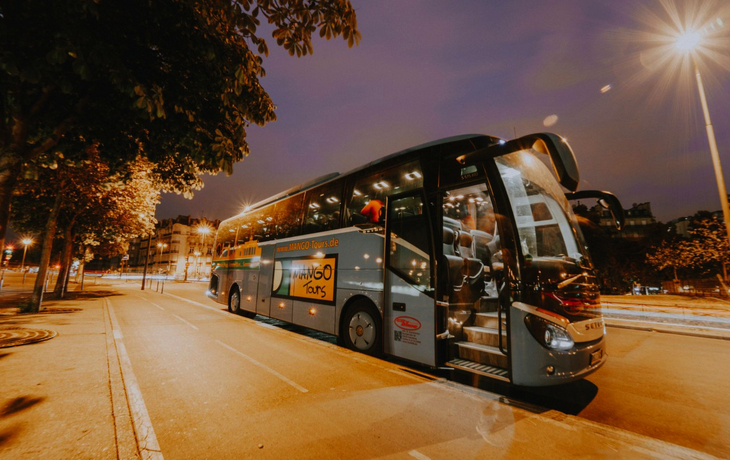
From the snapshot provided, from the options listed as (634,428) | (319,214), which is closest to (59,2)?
(319,214)

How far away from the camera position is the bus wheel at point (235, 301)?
1173 cm

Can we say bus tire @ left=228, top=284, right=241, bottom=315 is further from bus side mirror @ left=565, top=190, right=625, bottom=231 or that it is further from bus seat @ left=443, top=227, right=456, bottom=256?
bus side mirror @ left=565, top=190, right=625, bottom=231

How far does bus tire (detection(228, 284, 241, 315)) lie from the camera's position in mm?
11727

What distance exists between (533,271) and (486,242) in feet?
A: 10.2

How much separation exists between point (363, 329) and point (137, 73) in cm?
616

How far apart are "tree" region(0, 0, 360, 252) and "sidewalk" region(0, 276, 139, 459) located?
8.25 ft

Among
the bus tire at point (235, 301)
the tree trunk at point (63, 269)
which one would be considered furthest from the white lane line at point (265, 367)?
the tree trunk at point (63, 269)

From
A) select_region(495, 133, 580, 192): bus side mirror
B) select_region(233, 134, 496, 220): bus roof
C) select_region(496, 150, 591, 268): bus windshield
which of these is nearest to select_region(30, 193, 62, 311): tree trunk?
select_region(233, 134, 496, 220): bus roof

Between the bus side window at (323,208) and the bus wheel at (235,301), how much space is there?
5476 mm

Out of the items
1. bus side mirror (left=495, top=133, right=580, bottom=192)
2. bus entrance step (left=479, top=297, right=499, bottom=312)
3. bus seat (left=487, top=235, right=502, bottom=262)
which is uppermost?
bus side mirror (left=495, top=133, right=580, bottom=192)

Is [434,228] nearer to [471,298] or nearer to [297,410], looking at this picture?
[471,298]

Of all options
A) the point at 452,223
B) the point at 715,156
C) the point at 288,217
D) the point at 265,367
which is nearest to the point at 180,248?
the point at 288,217

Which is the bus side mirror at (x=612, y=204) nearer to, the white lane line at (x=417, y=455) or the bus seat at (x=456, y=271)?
the bus seat at (x=456, y=271)

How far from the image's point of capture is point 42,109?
559 centimetres
